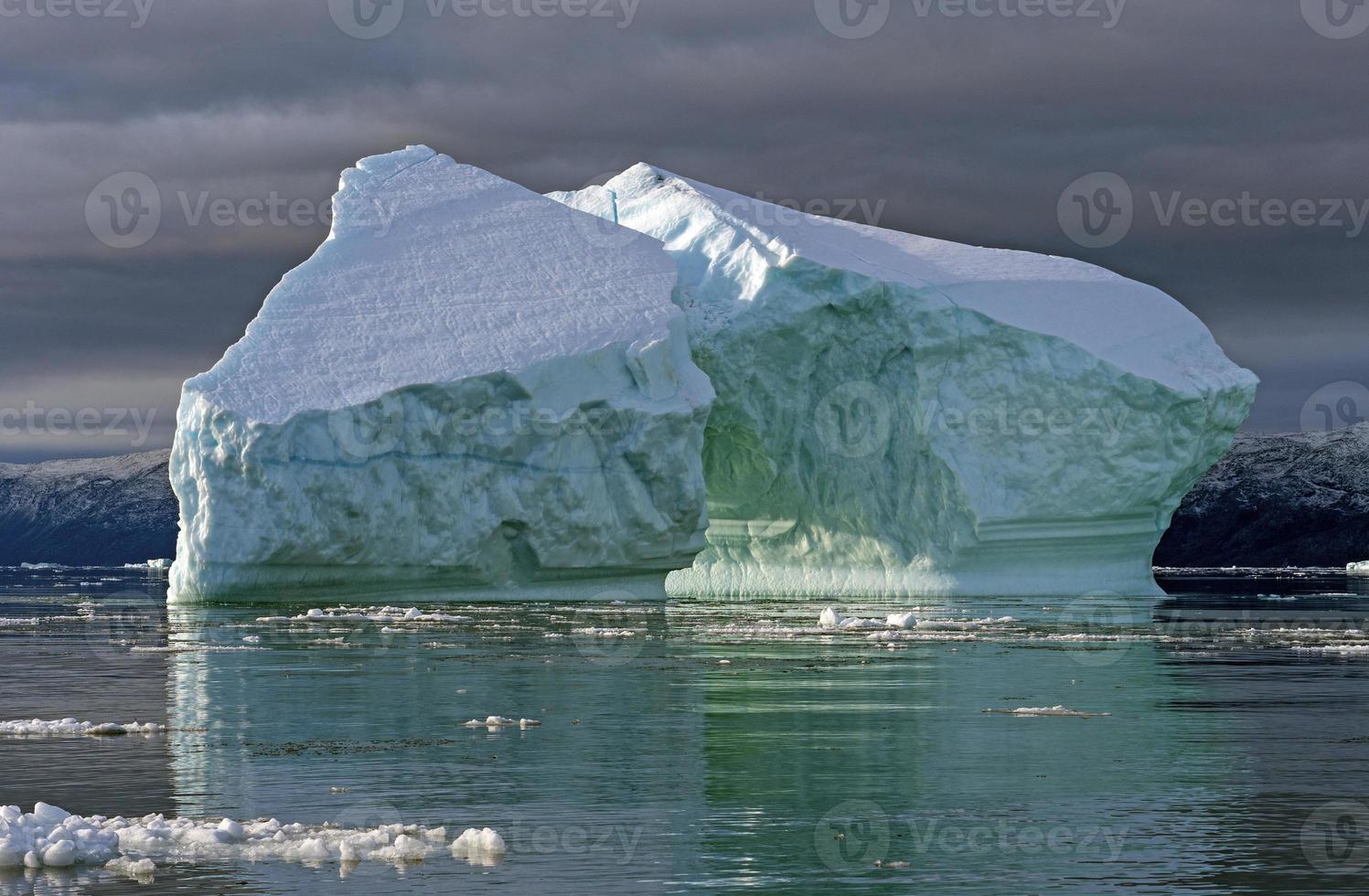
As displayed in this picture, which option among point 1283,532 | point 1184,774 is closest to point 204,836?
point 1184,774

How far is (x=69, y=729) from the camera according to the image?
1180cm

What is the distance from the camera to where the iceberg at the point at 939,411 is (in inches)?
1296

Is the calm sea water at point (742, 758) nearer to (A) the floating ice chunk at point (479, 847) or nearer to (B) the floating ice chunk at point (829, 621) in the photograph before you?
(A) the floating ice chunk at point (479, 847)

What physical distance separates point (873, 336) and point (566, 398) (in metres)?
6.98

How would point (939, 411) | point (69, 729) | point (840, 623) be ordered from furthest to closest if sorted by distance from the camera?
point (939, 411) < point (840, 623) < point (69, 729)

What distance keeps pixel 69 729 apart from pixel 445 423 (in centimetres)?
1683

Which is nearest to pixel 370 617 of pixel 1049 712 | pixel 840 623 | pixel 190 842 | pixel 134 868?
pixel 840 623

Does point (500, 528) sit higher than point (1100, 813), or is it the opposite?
point (500, 528)

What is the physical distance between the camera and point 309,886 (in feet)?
23.6

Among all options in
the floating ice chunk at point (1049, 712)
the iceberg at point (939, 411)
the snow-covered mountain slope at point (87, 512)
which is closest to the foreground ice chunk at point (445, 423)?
the iceberg at point (939, 411)

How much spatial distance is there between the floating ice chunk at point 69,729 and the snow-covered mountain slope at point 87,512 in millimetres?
123605

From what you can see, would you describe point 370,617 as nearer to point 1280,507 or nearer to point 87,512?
point 1280,507

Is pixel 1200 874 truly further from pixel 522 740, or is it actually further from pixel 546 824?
pixel 522 740

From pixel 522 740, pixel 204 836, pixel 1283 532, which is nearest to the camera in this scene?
pixel 204 836
